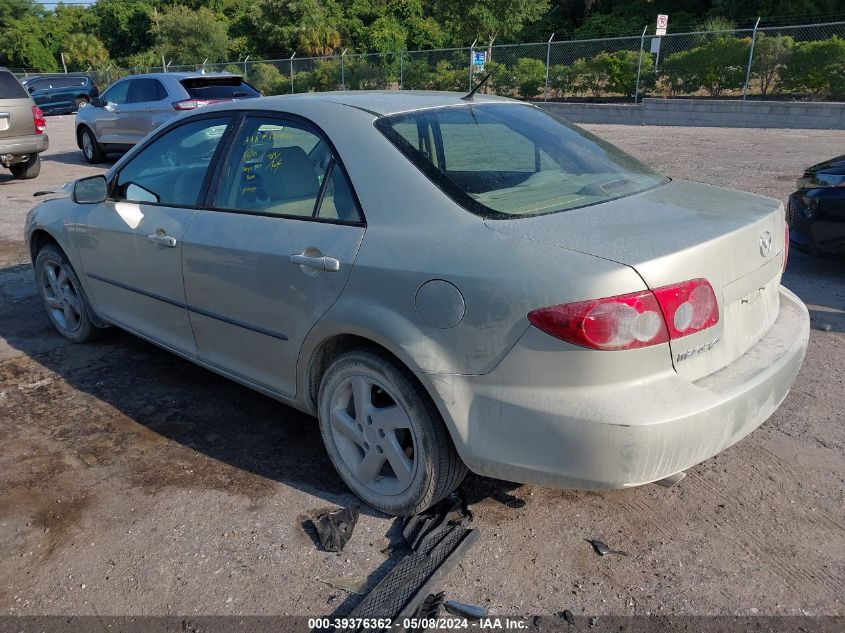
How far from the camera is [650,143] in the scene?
15219mm

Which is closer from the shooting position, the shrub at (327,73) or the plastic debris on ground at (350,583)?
the plastic debris on ground at (350,583)

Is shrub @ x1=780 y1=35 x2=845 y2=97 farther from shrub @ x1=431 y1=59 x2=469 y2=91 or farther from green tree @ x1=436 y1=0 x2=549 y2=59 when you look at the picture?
green tree @ x1=436 y1=0 x2=549 y2=59

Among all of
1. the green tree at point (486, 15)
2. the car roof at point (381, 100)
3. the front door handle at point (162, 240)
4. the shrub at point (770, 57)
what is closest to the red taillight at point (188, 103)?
the front door handle at point (162, 240)

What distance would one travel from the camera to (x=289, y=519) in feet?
9.91

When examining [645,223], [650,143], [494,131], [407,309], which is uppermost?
[494,131]

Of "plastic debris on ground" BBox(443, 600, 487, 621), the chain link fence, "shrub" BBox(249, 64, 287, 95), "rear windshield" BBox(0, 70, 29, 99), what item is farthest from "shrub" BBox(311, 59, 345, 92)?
"plastic debris on ground" BBox(443, 600, 487, 621)

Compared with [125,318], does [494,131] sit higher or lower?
higher

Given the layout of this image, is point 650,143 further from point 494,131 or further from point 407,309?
point 407,309

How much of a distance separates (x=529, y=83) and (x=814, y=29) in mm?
7942

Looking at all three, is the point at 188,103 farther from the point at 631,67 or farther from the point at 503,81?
Result: the point at 631,67

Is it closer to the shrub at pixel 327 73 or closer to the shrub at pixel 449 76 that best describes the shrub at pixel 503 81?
the shrub at pixel 449 76

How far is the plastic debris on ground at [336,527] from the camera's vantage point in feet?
9.34

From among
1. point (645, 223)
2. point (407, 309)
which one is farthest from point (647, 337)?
point (407, 309)

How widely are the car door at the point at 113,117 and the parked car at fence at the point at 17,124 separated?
1553mm
